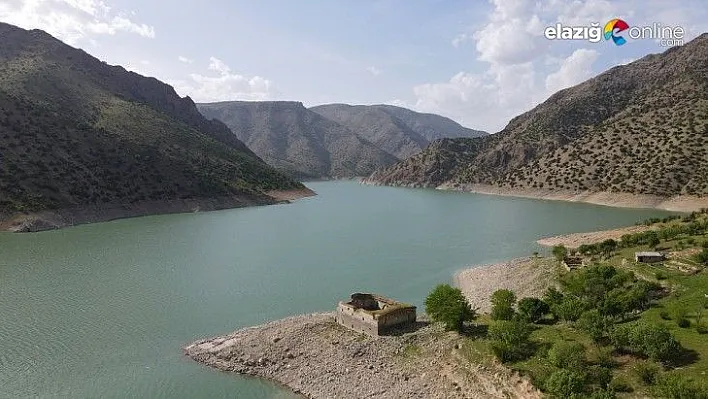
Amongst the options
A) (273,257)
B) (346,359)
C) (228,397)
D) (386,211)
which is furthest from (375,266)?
(386,211)

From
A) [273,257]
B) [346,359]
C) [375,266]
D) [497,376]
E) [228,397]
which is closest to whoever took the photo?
[497,376]

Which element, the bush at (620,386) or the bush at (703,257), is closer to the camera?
the bush at (620,386)

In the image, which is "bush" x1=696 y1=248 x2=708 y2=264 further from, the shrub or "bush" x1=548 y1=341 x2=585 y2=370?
"bush" x1=548 y1=341 x2=585 y2=370

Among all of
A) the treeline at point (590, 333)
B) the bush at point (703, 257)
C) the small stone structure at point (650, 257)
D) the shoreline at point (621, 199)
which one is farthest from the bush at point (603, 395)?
the shoreline at point (621, 199)

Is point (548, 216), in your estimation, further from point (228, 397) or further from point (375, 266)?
point (228, 397)

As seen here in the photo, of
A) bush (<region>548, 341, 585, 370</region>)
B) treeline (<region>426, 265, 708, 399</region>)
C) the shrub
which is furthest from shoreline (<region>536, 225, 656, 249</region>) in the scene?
bush (<region>548, 341, 585, 370</region>)

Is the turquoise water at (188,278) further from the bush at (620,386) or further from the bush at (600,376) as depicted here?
the bush at (620,386)

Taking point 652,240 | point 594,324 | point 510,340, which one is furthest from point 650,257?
point 510,340
